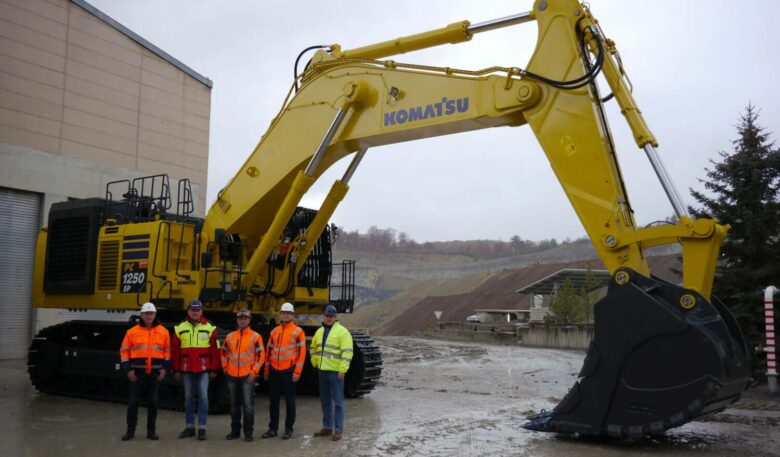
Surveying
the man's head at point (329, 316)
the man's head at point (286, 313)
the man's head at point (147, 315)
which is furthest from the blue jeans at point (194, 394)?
the man's head at point (329, 316)

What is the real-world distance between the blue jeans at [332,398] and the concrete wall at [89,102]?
14156 millimetres

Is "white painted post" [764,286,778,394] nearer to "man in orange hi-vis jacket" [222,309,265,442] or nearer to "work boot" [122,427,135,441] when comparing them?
"man in orange hi-vis jacket" [222,309,265,442]

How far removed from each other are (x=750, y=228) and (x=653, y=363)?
8983mm

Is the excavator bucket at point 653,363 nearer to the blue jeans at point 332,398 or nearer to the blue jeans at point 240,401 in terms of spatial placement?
the blue jeans at point 332,398

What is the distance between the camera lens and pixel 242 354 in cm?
817

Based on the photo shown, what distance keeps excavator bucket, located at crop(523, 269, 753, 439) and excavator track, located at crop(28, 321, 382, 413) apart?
4.79m

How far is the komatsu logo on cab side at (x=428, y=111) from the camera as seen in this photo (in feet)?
29.5

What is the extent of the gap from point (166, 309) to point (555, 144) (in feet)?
21.3

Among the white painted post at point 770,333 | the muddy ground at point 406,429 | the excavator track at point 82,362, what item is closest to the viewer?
the muddy ground at point 406,429

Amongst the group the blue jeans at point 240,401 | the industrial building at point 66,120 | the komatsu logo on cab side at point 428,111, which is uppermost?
the industrial building at point 66,120

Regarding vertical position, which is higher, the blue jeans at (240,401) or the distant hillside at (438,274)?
the distant hillside at (438,274)

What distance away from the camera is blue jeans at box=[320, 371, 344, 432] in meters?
8.06

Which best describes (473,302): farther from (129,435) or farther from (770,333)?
(129,435)

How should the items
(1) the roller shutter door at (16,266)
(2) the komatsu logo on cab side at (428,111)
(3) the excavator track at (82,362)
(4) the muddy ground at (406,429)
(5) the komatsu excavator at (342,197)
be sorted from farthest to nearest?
1. (1) the roller shutter door at (16,266)
2. (3) the excavator track at (82,362)
3. (2) the komatsu logo on cab side at (428,111)
4. (4) the muddy ground at (406,429)
5. (5) the komatsu excavator at (342,197)
